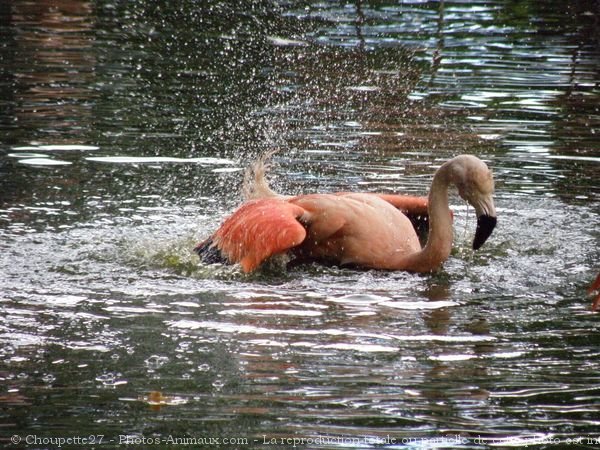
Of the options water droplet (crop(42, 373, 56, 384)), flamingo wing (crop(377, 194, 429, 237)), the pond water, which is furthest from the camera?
flamingo wing (crop(377, 194, 429, 237))

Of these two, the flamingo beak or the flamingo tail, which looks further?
the flamingo tail

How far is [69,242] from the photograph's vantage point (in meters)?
7.48

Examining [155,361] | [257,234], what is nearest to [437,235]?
[257,234]

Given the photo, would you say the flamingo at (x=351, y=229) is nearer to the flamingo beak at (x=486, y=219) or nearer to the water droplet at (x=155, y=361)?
the flamingo beak at (x=486, y=219)

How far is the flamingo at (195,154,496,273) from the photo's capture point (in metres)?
6.87

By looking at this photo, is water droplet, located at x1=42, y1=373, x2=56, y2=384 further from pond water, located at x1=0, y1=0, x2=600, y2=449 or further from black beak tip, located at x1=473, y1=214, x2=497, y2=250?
black beak tip, located at x1=473, y1=214, x2=497, y2=250

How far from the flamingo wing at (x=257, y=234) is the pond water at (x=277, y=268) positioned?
0.13 m

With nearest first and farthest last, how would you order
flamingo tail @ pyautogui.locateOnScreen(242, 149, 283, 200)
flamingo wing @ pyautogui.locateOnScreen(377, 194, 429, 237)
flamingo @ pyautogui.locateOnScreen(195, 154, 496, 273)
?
flamingo @ pyautogui.locateOnScreen(195, 154, 496, 273)
flamingo wing @ pyautogui.locateOnScreen(377, 194, 429, 237)
flamingo tail @ pyautogui.locateOnScreen(242, 149, 283, 200)

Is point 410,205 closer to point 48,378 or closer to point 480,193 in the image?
point 480,193

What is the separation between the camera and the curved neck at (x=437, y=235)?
23.3 ft

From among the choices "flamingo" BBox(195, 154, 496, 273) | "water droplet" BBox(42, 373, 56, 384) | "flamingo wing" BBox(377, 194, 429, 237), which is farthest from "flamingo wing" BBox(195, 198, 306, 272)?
"water droplet" BBox(42, 373, 56, 384)

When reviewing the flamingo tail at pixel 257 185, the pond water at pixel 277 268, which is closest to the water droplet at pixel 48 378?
the pond water at pixel 277 268

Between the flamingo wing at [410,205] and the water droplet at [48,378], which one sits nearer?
the water droplet at [48,378]

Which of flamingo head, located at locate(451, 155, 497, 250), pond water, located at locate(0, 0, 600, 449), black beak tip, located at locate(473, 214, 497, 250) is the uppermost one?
flamingo head, located at locate(451, 155, 497, 250)
